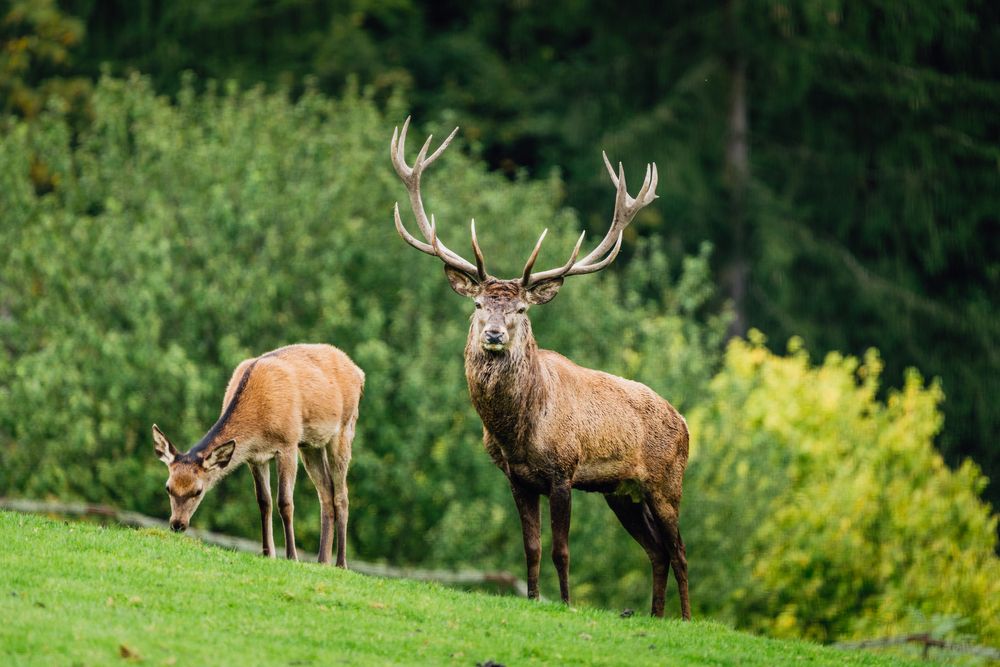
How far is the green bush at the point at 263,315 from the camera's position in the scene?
2244cm

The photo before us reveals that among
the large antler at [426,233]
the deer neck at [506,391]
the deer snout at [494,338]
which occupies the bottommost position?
the deer neck at [506,391]

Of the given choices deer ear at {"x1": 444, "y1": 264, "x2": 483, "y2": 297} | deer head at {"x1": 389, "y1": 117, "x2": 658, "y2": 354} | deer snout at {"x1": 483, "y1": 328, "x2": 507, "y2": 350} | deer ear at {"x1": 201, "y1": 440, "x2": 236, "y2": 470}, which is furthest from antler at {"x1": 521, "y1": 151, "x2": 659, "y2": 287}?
deer ear at {"x1": 201, "y1": 440, "x2": 236, "y2": 470}

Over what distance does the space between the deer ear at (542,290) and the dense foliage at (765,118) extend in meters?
24.0

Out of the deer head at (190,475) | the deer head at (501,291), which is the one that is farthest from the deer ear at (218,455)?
the deer head at (501,291)

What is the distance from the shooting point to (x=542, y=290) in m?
13.1

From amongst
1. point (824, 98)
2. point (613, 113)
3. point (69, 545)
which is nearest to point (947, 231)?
point (824, 98)

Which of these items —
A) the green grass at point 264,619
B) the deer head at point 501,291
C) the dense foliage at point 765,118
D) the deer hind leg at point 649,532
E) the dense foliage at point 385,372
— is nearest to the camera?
the green grass at point 264,619

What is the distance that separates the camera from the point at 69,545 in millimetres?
12312

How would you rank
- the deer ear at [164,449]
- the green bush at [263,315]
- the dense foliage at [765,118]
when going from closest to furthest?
the deer ear at [164,449] < the green bush at [263,315] < the dense foliage at [765,118]

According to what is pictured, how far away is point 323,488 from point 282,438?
1.07 m

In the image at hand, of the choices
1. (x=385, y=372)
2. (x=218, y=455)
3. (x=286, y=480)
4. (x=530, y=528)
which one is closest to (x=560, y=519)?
(x=530, y=528)

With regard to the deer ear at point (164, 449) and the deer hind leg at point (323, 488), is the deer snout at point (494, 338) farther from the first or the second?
the deer ear at point (164, 449)

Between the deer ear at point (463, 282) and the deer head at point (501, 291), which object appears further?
the deer ear at point (463, 282)

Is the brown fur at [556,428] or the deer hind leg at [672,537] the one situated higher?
the brown fur at [556,428]
